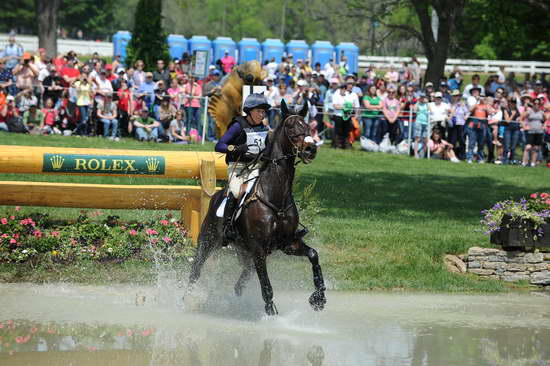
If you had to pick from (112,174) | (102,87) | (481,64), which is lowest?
(112,174)

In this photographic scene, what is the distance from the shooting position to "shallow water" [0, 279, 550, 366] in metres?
9.33

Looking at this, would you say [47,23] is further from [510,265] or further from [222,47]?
[510,265]

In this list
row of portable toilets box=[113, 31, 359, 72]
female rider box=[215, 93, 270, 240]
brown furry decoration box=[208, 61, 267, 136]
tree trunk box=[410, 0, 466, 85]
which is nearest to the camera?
female rider box=[215, 93, 270, 240]

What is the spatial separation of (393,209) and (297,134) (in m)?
8.63

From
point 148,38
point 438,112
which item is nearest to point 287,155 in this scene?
point 438,112

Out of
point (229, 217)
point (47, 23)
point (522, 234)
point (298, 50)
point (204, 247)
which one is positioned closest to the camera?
point (229, 217)

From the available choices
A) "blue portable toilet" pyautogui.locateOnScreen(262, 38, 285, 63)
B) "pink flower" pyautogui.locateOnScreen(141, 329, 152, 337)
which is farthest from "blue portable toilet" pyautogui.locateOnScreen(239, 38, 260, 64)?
"pink flower" pyautogui.locateOnScreen(141, 329, 152, 337)

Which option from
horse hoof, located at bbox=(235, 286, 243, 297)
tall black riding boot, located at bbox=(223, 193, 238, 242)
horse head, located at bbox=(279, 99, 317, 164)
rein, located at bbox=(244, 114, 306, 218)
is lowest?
horse hoof, located at bbox=(235, 286, 243, 297)

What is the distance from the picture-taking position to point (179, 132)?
24672mm

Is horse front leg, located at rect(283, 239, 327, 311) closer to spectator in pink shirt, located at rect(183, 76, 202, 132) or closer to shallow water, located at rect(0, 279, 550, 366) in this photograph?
shallow water, located at rect(0, 279, 550, 366)

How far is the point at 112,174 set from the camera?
13523 millimetres

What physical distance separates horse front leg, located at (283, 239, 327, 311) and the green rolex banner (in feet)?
11.3

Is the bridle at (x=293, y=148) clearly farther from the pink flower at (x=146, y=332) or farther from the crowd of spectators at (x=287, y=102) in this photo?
the crowd of spectators at (x=287, y=102)

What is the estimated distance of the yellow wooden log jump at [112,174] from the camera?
13250mm
